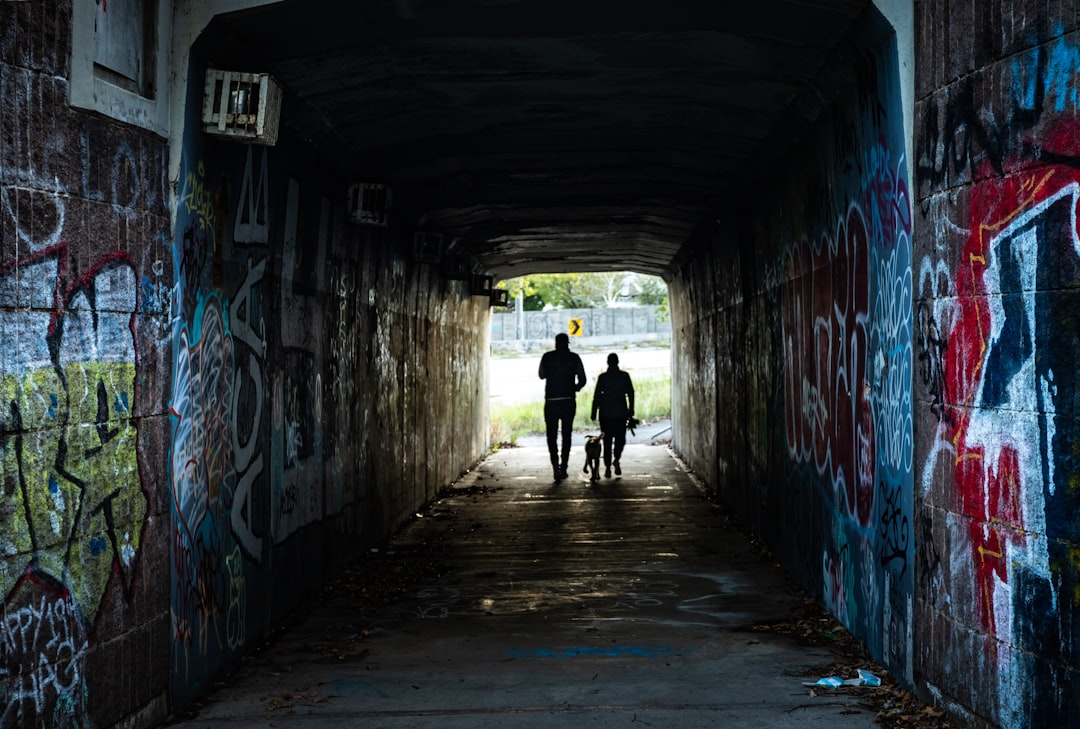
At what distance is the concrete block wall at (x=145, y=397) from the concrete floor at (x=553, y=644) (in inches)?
19.3

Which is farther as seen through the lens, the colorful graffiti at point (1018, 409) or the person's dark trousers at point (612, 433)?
the person's dark trousers at point (612, 433)

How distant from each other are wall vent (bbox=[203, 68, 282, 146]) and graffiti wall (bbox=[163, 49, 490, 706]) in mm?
88

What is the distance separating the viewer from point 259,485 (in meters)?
6.72

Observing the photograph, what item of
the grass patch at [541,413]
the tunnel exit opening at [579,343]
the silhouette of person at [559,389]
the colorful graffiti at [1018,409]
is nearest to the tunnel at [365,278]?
the colorful graffiti at [1018,409]

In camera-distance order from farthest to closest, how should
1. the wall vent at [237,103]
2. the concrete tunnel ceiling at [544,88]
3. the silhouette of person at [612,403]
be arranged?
the silhouette of person at [612,403] < the concrete tunnel ceiling at [544,88] < the wall vent at [237,103]

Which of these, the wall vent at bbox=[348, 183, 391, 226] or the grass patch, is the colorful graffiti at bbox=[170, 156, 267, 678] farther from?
the grass patch

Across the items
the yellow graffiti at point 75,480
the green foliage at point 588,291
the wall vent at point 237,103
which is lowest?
the yellow graffiti at point 75,480

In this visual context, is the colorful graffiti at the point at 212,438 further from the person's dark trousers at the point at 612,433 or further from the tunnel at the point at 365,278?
the person's dark trousers at the point at 612,433

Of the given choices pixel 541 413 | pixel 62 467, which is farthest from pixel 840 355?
pixel 541 413

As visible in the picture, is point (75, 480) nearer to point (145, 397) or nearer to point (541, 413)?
point (145, 397)

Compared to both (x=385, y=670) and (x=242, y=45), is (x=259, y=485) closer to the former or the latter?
(x=385, y=670)

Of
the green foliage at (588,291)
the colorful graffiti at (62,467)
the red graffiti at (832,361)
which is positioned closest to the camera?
the colorful graffiti at (62,467)

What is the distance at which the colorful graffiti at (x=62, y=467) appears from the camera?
4.06 metres

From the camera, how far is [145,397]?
498cm
